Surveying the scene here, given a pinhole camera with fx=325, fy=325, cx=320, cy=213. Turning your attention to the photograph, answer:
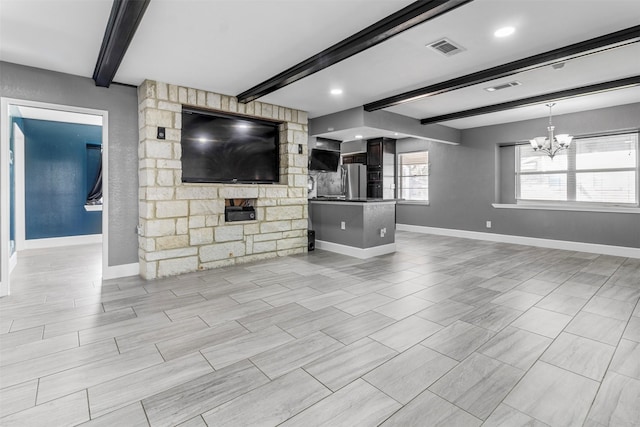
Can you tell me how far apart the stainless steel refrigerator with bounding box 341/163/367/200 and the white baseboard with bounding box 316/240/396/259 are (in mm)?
1893

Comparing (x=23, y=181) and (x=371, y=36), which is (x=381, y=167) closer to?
(x=371, y=36)

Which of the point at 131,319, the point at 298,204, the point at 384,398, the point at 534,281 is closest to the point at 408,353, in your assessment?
the point at 384,398

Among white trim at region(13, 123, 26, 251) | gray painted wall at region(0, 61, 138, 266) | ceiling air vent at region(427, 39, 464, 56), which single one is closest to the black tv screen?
gray painted wall at region(0, 61, 138, 266)

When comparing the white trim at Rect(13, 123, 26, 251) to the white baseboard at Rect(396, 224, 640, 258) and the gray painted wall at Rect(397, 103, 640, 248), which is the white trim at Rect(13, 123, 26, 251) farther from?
the white baseboard at Rect(396, 224, 640, 258)

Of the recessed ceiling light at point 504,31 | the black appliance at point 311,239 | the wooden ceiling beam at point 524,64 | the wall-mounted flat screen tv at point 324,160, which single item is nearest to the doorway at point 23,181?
the black appliance at point 311,239

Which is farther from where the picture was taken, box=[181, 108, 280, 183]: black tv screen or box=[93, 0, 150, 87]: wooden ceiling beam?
box=[181, 108, 280, 183]: black tv screen

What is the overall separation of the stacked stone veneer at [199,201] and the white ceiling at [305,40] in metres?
0.34

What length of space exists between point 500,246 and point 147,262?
595cm

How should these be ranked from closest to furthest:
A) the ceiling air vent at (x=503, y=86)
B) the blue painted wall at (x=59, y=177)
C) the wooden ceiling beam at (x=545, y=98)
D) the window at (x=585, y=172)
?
the wooden ceiling beam at (x=545, y=98) → the ceiling air vent at (x=503, y=86) → the window at (x=585, y=172) → the blue painted wall at (x=59, y=177)

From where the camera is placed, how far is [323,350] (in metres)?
2.19

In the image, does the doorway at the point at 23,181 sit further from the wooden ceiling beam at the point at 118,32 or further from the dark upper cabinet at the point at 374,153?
the dark upper cabinet at the point at 374,153

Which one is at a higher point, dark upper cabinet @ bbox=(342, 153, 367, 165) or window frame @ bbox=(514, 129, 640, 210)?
dark upper cabinet @ bbox=(342, 153, 367, 165)

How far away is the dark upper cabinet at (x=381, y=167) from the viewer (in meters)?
8.19

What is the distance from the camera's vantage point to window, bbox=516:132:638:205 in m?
5.40
